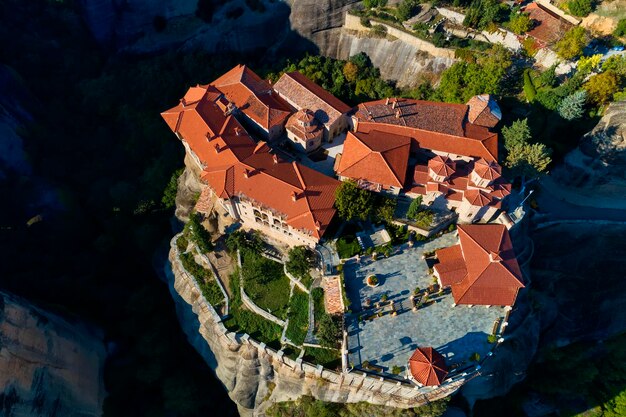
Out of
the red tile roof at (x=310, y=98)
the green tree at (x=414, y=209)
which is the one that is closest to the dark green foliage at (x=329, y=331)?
the green tree at (x=414, y=209)

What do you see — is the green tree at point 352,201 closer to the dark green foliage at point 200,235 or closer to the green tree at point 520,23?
the dark green foliage at point 200,235

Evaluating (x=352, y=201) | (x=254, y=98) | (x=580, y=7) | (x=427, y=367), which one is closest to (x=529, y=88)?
(x=580, y=7)

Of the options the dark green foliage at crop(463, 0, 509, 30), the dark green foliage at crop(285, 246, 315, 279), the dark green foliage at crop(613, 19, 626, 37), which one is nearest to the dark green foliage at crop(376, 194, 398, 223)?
the dark green foliage at crop(285, 246, 315, 279)

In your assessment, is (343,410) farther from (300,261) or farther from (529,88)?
(529,88)

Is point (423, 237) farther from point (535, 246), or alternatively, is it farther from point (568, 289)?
point (568, 289)

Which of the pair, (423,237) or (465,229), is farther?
(423,237)

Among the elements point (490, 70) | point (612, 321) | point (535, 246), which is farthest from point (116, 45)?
point (612, 321)
